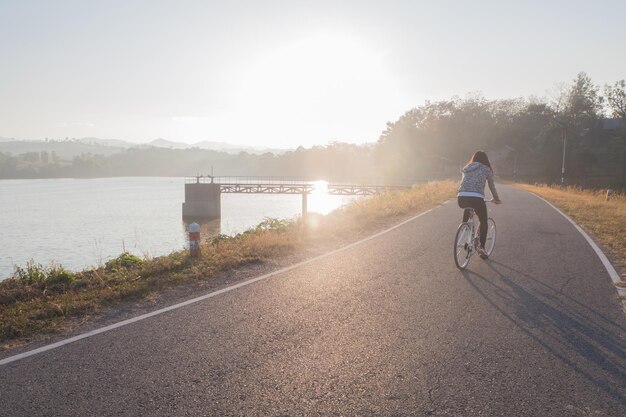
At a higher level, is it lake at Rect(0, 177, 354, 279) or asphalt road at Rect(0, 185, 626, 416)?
asphalt road at Rect(0, 185, 626, 416)

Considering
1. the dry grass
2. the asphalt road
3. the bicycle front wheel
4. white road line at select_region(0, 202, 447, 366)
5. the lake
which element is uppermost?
the bicycle front wheel

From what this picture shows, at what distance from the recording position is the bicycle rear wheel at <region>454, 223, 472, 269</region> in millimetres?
7414

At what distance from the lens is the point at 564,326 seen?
15.6ft

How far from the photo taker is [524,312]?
523 centimetres

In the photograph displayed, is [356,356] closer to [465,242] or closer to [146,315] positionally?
[146,315]

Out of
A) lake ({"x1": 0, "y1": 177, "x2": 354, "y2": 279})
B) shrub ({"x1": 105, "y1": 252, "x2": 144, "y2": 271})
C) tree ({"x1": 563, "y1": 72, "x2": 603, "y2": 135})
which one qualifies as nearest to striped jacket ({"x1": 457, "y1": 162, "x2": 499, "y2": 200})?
shrub ({"x1": 105, "y1": 252, "x2": 144, "y2": 271})

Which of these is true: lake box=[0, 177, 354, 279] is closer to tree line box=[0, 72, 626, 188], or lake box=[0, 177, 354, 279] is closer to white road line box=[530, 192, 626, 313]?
white road line box=[530, 192, 626, 313]

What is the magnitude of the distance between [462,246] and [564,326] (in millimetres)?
2868

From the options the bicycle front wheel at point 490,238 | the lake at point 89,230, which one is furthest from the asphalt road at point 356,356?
the lake at point 89,230

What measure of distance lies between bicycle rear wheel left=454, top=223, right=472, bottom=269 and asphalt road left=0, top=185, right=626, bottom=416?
2.29 feet

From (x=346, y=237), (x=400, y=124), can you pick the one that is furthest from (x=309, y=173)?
(x=346, y=237)

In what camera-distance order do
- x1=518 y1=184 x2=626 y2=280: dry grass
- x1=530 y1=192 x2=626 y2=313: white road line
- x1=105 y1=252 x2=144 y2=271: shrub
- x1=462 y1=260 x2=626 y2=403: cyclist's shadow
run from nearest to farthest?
1. x1=462 y1=260 x2=626 y2=403: cyclist's shadow
2. x1=530 y1=192 x2=626 y2=313: white road line
3. x1=105 y1=252 x2=144 y2=271: shrub
4. x1=518 y1=184 x2=626 y2=280: dry grass

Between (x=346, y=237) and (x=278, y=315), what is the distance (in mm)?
6412

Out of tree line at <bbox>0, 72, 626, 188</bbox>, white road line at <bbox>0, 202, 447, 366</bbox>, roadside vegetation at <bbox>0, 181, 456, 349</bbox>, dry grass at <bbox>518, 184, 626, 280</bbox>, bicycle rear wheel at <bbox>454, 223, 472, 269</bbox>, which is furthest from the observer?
tree line at <bbox>0, 72, 626, 188</bbox>
